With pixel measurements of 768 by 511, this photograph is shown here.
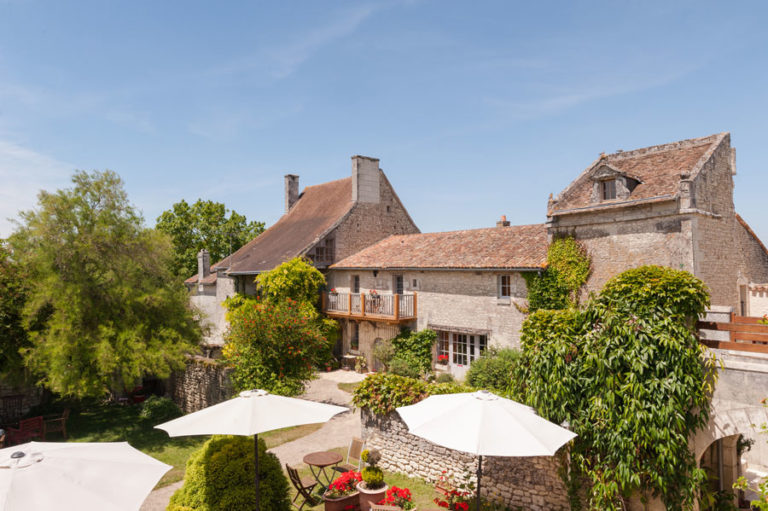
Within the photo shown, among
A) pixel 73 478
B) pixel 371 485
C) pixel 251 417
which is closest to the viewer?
pixel 73 478

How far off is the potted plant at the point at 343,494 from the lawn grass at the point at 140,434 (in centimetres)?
471

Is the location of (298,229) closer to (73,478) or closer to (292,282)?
(292,282)

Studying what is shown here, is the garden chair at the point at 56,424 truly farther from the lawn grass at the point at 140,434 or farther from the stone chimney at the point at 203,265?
the stone chimney at the point at 203,265

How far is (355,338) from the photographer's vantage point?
23938 mm

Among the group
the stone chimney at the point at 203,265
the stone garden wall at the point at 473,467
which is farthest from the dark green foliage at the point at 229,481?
the stone chimney at the point at 203,265

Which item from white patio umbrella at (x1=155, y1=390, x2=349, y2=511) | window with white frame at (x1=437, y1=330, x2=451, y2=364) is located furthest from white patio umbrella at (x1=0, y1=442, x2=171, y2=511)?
window with white frame at (x1=437, y1=330, x2=451, y2=364)

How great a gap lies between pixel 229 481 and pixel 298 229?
2104cm

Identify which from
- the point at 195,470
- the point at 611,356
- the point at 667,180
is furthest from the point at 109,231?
the point at 667,180

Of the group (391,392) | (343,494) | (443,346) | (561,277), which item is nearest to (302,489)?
(343,494)

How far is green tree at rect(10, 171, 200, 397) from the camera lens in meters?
14.8

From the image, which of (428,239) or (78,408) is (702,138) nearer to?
(428,239)

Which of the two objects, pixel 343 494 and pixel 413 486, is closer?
pixel 343 494

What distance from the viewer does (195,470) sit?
8.17 meters

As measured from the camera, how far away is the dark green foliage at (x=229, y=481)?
313 inches
